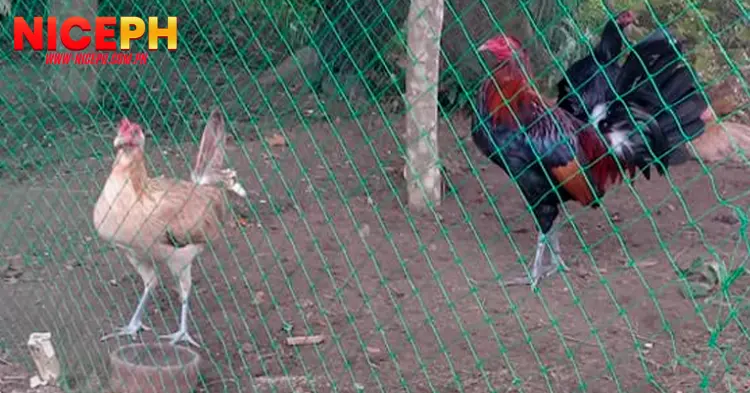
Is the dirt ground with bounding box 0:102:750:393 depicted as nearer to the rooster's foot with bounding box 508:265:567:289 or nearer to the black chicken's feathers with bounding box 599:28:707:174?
the rooster's foot with bounding box 508:265:567:289

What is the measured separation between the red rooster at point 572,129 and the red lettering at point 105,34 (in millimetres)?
3544

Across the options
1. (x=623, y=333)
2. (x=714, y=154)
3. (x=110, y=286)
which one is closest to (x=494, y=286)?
(x=623, y=333)

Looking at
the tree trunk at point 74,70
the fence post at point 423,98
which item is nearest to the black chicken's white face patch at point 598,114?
the fence post at point 423,98

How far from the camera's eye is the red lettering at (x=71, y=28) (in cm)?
723

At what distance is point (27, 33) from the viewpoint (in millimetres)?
7324

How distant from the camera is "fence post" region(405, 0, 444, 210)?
502cm

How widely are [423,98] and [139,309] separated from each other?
193cm

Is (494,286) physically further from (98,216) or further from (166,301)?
(98,216)

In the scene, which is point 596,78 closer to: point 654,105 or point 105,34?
point 654,105

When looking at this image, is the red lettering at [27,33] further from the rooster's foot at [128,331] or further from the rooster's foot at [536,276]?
the rooster's foot at [536,276]

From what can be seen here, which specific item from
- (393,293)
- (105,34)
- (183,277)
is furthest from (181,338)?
(105,34)

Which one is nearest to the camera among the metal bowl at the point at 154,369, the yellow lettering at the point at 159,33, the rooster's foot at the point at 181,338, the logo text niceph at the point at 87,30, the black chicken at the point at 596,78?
the metal bowl at the point at 154,369

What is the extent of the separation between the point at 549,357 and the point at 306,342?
0.98m

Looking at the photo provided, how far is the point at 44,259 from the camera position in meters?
4.82
